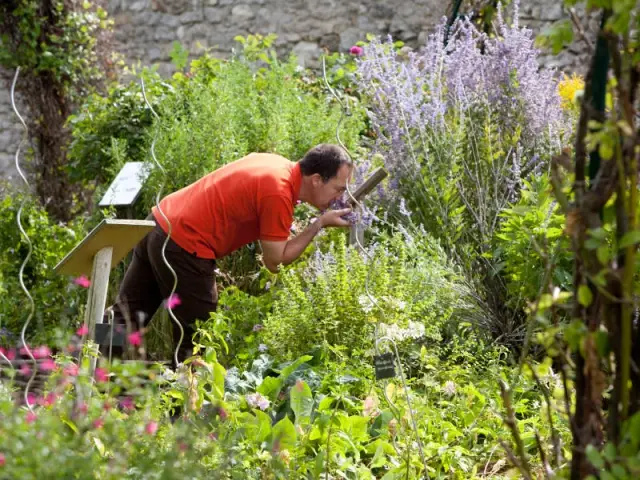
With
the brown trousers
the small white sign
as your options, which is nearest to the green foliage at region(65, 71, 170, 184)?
the small white sign

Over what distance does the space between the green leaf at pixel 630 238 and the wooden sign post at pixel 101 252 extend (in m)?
1.77

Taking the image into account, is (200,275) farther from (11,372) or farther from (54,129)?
(54,129)

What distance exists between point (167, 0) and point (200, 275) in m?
7.15

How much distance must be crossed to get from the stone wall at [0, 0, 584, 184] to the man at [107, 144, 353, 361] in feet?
19.4

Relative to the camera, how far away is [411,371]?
3.78 metres

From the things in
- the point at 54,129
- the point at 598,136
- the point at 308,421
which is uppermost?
the point at 598,136

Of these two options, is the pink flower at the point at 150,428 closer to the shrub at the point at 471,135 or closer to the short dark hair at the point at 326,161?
the short dark hair at the point at 326,161

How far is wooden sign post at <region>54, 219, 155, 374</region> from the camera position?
10.00 feet

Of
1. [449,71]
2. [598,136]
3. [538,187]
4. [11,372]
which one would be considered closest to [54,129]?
[449,71]

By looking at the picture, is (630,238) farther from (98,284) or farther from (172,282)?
(172,282)

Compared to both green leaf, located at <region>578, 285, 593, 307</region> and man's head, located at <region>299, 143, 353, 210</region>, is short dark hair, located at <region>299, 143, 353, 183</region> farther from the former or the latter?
green leaf, located at <region>578, 285, 593, 307</region>

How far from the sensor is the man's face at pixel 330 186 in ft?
13.3

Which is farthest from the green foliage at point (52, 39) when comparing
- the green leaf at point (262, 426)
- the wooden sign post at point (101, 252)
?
the green leaf at point (262, 426)

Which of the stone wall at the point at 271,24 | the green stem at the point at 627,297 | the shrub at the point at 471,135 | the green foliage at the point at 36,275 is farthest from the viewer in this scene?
the stone wall at the point at 271,24
